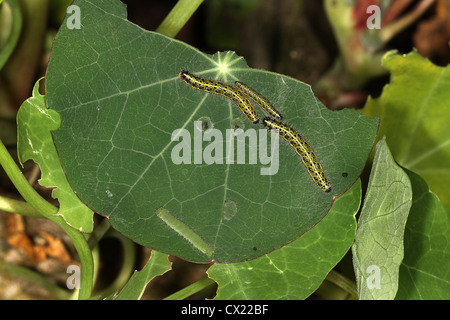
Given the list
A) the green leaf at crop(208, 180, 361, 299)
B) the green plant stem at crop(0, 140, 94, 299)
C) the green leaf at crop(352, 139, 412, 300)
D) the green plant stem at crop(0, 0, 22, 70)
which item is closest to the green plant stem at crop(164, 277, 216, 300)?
the green leaf at crop(208, 180, 361, 299)

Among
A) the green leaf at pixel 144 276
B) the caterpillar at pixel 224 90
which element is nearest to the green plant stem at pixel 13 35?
the caterpillar at pixel 224 90

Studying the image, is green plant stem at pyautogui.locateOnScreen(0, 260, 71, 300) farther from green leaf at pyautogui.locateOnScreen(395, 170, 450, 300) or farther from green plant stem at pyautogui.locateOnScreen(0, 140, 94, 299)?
green leaf at pyautogui.locateOnScreen(395, 170, 450, 300)

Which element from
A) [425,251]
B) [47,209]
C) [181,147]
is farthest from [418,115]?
[47,209]

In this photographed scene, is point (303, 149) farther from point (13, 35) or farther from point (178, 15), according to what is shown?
point (13, 35)

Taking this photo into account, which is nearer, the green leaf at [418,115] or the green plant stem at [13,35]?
the green plant stem at [13,35]

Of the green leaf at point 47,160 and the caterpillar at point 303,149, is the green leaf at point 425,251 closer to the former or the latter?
the caterpillar at point 303,149

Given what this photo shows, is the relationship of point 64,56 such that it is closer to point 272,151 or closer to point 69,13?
point 69,13
